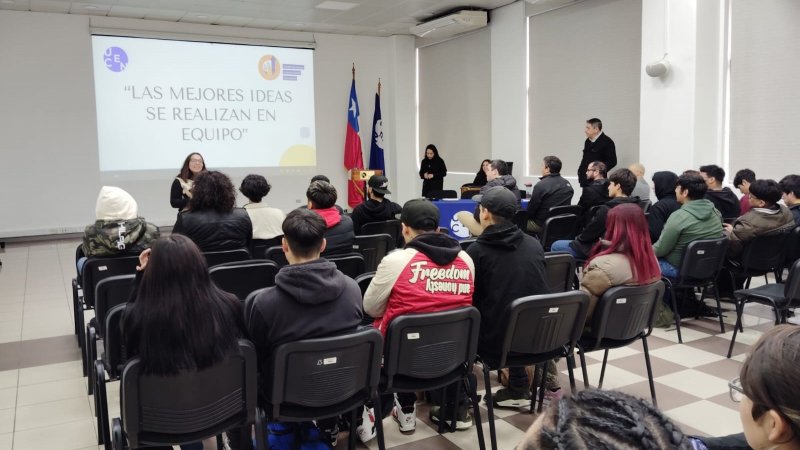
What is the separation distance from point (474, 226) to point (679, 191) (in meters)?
1.58

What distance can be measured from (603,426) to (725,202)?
209 inches

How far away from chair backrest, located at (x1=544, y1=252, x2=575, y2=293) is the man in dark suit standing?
420 cm

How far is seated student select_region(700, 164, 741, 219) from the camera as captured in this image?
5254 mm

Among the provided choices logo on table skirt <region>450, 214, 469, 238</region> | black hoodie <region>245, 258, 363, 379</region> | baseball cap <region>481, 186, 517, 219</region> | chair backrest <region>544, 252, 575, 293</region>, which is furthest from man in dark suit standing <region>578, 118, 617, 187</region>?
black hoodie <region>245, 258, 363, 379</region>

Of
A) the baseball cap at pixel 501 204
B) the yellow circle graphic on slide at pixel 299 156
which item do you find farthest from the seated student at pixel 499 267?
the yellow circle graphic on slide at pixel 299 156

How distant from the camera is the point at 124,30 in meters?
9.34

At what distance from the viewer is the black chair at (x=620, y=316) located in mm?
2902

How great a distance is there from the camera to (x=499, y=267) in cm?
277

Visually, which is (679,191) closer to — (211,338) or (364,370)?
(364,370)

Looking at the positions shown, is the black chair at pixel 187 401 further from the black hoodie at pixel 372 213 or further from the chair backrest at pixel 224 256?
the black hoodie at pixel 372 213

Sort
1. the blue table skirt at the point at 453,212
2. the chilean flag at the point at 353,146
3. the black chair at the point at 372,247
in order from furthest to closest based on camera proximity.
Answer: the chilean flag at the point at 353,146
the blue table skirt at the point at 453,212
the black chair at the point at 372,247

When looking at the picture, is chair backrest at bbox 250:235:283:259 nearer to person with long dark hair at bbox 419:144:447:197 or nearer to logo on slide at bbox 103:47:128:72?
person with long dark hair at bbox 419:144:447:197

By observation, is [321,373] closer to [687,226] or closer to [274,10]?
[687,226]

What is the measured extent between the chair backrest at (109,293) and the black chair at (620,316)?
2.33m
